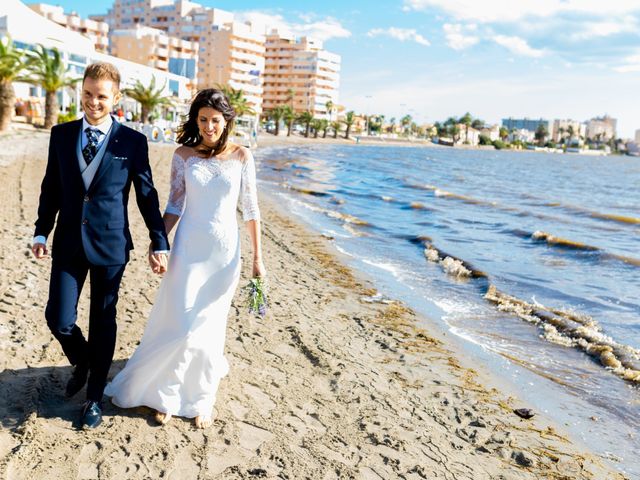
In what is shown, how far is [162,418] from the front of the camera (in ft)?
11.8

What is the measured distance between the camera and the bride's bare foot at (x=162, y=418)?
3.60m

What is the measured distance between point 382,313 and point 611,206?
2401cm

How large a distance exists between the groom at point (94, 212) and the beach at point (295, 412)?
0.41 meters

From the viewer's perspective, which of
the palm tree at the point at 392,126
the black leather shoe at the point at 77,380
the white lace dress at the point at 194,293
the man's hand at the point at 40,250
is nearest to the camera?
the man's hand at the point at 40,250

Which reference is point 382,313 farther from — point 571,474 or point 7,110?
point 7,110

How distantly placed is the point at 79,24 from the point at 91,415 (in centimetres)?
10344

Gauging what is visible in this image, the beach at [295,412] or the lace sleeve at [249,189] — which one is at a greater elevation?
the lace sleeve at [249,189]

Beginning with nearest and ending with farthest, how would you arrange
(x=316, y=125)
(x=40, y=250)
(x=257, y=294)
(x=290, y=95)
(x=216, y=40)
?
1. (x=40, y=250)
2. (x=257, y=294)
3. (x=216, y=40)
4. (x=316, y=125)
5. (x=290, y=95)

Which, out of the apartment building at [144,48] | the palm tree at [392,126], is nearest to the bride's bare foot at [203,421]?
the apartment building at [144,48]

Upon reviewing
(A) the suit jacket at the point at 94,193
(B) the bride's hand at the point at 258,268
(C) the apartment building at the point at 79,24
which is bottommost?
(B) the bride's hand at the point at 258,268

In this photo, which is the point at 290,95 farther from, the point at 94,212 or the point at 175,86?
the point at 94,212

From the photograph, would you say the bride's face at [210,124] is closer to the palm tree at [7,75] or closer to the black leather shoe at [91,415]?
the black leather shoe at [91,415]

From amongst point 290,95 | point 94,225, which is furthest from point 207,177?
point 290,95

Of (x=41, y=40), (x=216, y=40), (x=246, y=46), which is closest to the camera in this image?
(x=41, y=40)
